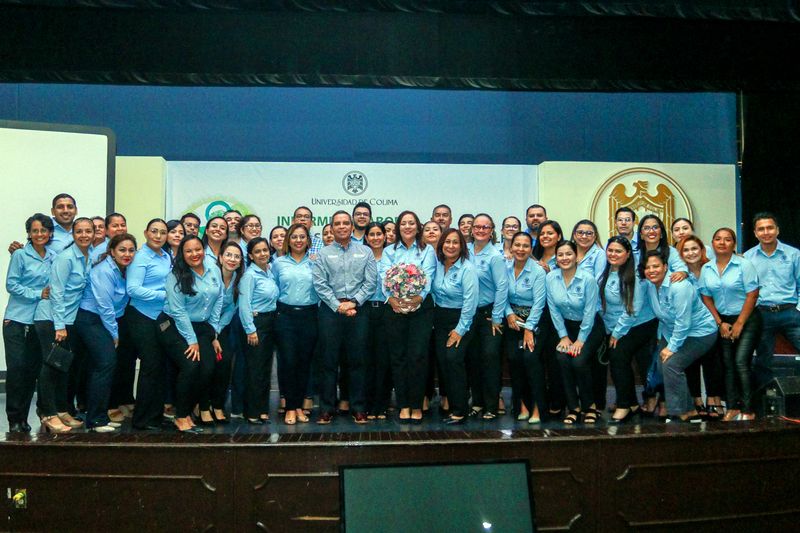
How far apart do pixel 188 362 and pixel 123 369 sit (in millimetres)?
933

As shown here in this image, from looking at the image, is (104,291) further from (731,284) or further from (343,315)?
(731,284)

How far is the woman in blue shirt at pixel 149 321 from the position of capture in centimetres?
436

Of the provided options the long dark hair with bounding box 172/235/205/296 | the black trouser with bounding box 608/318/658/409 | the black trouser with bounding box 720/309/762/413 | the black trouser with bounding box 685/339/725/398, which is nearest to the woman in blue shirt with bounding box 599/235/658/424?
the black trouser with bounding box 608/318/658/409

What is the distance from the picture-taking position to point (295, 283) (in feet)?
15.8

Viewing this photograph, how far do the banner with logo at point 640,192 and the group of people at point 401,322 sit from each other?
8.99 ft

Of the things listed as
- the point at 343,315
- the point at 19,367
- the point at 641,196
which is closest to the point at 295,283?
the point at 343,315

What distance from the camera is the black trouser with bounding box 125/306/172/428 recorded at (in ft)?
14.3

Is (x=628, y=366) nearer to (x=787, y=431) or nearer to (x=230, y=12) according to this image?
(x=787, y=431)

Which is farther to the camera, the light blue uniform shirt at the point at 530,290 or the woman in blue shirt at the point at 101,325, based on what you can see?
the light blue uniform shirt at the point at 530,290

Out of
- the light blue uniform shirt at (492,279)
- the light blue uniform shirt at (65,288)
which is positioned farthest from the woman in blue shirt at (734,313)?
the light blue uniform shirt at (65,288)

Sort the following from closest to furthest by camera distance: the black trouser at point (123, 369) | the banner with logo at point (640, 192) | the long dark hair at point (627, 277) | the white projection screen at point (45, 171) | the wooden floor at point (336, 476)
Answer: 1. the wooden floor at point (336, 476)
2. the long dark hair at point (627, 277)
3. the black trouser at point (123, 369)
4. the white projection screen at point (45, 171)
5. the banner with logo at point (640, 192)

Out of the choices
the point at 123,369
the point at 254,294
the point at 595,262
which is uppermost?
the point at 595,262

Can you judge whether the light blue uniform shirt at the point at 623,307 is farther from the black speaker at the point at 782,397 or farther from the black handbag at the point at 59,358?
the black handbag at the point at 59,358

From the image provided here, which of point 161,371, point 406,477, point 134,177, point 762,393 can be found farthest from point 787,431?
point 134,177
